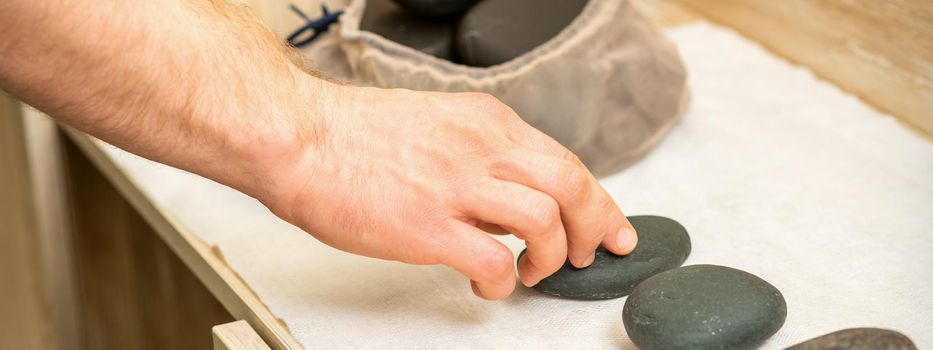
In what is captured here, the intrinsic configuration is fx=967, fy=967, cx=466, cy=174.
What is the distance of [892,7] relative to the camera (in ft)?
3.02

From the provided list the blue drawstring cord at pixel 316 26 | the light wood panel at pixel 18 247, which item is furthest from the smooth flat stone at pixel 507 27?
the light wood panel at pixel 18 247

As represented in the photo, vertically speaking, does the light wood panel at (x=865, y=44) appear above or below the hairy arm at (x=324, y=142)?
below

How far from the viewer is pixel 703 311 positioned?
588 mm

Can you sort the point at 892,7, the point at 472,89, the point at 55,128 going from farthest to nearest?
the point at 55,128, the point at 892,7, the point at 472,89

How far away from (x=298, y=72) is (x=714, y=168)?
402mm

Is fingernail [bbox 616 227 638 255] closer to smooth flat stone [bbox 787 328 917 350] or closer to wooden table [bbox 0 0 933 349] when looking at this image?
smooth flat stone [bbox 787 328 917 350]

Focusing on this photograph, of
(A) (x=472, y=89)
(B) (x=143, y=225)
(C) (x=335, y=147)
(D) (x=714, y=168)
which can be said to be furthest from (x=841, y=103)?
(B) (x=143, y=225)

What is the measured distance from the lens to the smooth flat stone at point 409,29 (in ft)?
2.88

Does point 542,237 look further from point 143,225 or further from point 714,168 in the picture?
point 143,225

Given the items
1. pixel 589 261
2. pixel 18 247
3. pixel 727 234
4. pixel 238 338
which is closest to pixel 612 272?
pixel 589 261

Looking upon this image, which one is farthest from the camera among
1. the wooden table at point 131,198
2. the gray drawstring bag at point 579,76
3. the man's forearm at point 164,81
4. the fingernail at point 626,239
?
the wooden table at point 131,198

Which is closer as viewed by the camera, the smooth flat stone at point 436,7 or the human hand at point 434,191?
the human hand at point 434,191

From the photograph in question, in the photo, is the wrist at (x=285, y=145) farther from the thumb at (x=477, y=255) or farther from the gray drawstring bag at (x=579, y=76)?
the gray drawstring bag at (x=579, y=76)

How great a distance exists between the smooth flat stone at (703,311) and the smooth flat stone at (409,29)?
34 cm
